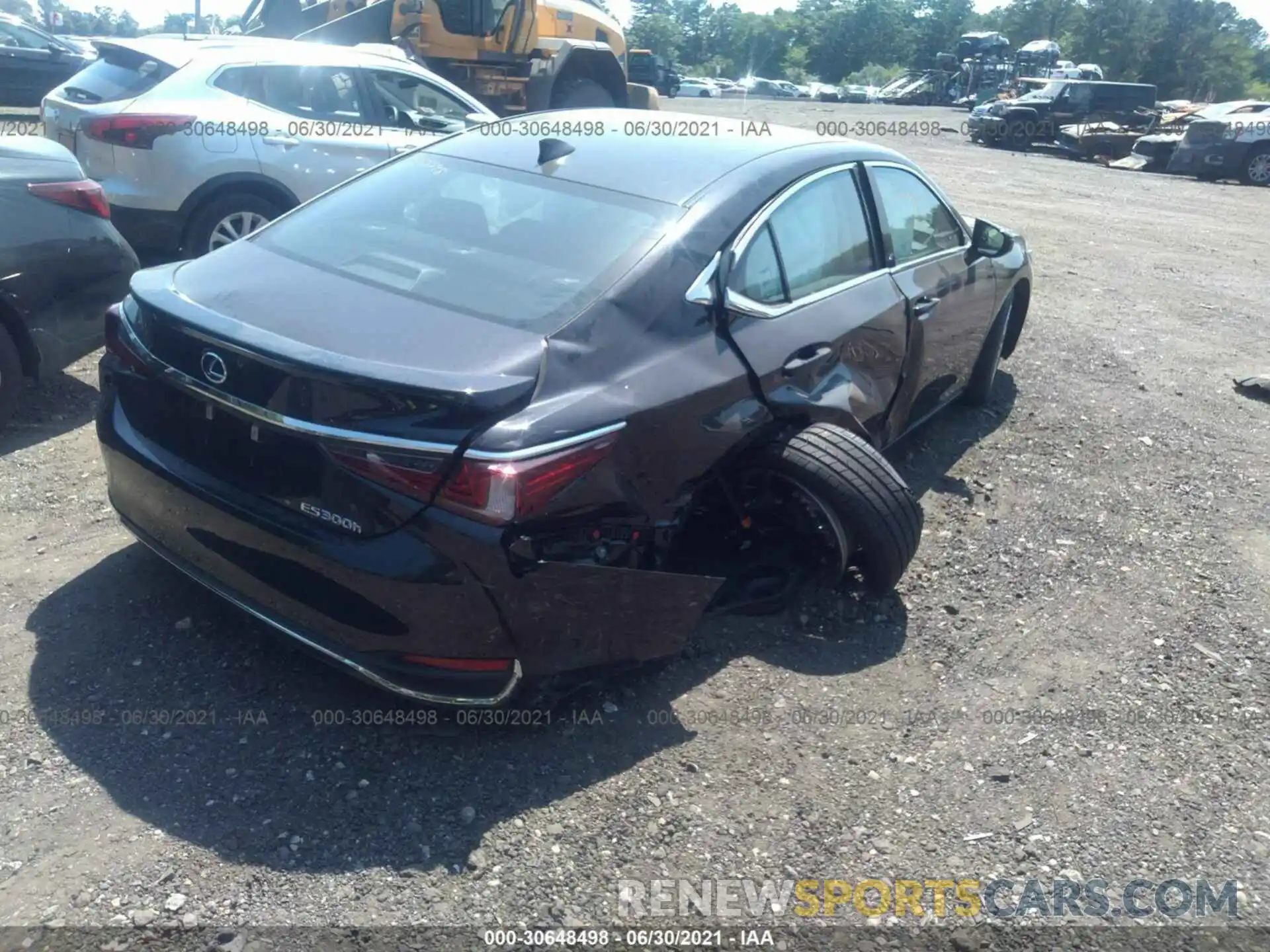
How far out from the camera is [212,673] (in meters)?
3.35

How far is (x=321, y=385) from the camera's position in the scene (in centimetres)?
280

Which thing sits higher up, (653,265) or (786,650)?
(653,265)

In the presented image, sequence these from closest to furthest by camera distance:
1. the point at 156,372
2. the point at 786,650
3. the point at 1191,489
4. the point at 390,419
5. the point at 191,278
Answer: the point at 390,419 → the point at 156,372 → the point at 191,278 → the point at 786,650 → the point at 1191,489

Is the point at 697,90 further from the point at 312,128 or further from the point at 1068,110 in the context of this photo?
the point at 312,128

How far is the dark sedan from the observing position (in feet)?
9.20

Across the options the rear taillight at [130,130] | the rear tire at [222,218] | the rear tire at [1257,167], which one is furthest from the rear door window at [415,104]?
the rear tire at [1257,167]

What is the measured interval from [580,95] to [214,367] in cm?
1292

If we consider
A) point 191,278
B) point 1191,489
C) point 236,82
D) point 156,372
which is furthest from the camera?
point 236,82

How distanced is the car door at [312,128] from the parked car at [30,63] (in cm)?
1204

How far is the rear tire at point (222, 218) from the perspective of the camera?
→ 7051 mm

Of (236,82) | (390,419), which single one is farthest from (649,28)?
(390,419)

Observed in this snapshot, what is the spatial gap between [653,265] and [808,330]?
0.75 metres

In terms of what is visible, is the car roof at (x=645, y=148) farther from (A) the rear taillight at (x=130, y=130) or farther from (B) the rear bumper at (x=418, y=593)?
(A) the rear taillight at (x=130, y=130)

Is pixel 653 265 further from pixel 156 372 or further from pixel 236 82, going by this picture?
pixel 236 82
